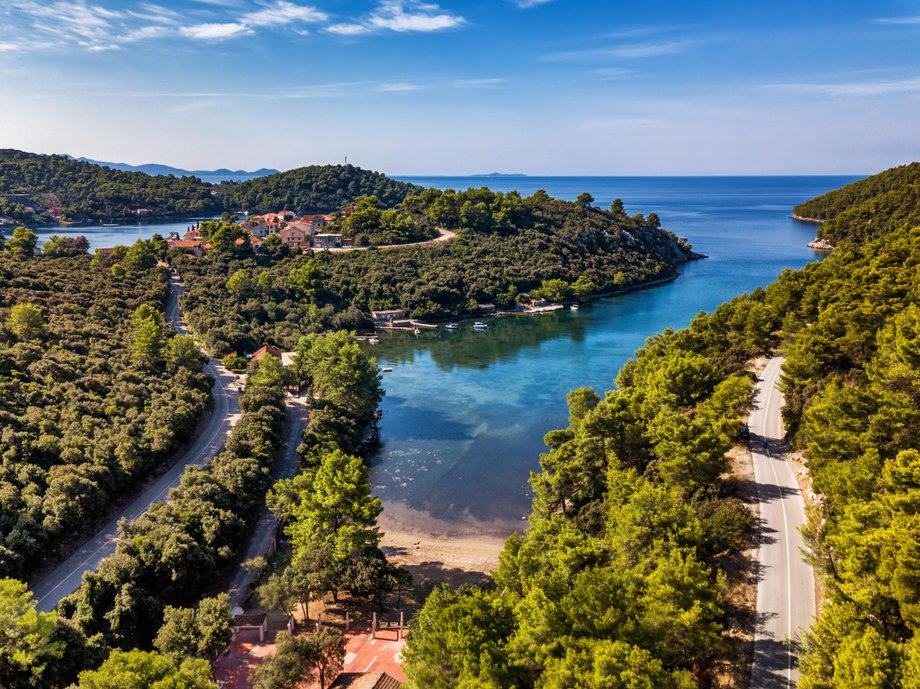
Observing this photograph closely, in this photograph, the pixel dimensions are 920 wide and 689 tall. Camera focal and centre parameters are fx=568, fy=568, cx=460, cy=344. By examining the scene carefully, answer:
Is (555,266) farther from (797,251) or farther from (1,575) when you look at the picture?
(1,575)

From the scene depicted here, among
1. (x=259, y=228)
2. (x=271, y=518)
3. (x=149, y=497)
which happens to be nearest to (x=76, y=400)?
(x=149, y=497)

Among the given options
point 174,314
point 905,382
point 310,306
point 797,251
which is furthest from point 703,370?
point 797,251

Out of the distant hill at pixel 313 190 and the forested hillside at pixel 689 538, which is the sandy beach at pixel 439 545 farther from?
the distant hill at pixel 313 190

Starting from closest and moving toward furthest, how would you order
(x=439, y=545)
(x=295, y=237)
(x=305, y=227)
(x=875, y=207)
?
(x=439, y=545) < (x=295, y=237) < (x=305, y=227) < (x=875, y=207)

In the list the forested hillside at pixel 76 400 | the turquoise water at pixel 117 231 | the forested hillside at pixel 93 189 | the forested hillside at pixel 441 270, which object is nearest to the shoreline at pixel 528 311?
the forested hillside at pixel 441 270

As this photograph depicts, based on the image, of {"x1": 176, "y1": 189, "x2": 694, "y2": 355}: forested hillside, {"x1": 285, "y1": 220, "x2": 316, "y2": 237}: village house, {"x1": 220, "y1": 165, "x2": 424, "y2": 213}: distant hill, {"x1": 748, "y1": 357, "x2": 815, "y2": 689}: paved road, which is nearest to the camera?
{"x1": 748, "y1": 357, "x2": 815, "y2": 689}: paved road

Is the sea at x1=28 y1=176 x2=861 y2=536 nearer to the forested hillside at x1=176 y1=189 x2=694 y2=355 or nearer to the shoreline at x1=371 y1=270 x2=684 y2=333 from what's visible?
the shoreline at x1=371 y1=270 x2=684 y2=333

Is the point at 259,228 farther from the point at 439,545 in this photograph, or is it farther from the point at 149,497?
the point at 439,545

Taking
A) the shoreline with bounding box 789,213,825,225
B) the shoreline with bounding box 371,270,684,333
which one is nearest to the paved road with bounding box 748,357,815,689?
the shoreline with bounding box 371,270,684,333
